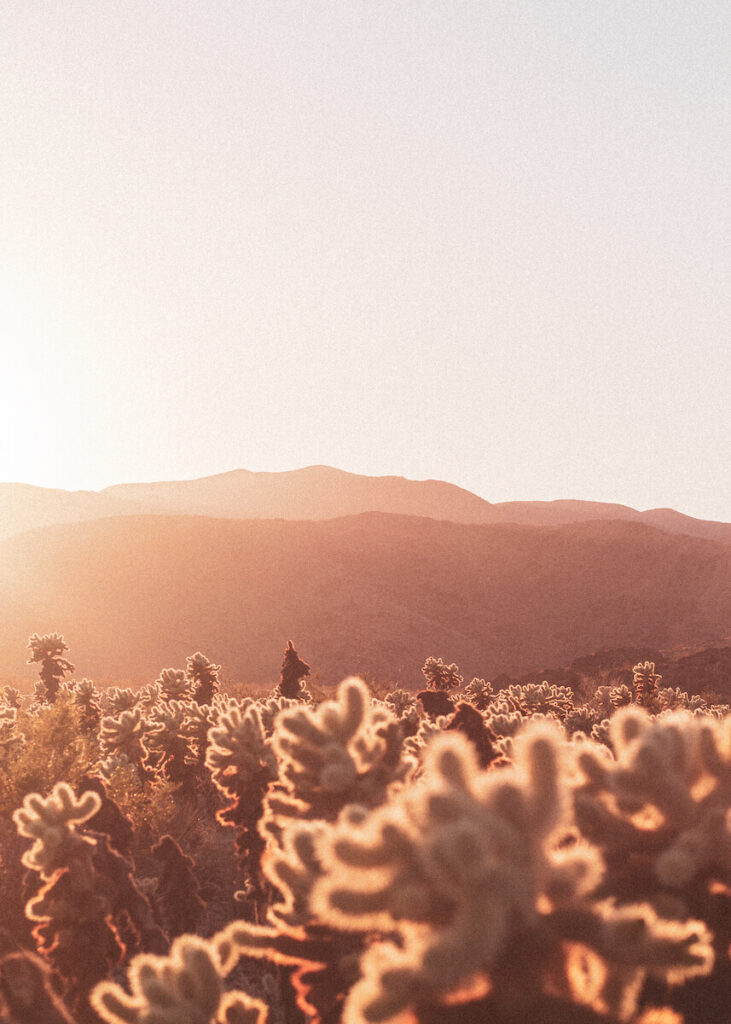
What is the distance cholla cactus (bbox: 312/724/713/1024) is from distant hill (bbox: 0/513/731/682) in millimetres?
51409

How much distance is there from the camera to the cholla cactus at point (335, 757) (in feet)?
11.6

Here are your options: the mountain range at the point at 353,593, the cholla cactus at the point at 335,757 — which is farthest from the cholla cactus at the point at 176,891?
the mountain range at the point at 353,593

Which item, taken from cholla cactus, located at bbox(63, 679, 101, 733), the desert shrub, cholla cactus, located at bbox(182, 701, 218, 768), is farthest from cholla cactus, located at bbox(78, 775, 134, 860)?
cholla cactus, located at bbox(63, 679, 101, 733)

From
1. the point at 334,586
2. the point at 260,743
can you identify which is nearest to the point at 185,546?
the point at 334,586

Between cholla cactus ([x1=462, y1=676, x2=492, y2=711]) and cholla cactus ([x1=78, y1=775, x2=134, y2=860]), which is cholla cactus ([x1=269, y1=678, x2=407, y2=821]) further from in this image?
cholla cactus ([x1=462, y1=676, x2=492, y2=711])

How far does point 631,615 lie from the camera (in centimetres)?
6531

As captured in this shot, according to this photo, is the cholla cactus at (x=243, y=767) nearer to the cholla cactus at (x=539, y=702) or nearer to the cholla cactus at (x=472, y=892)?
the cholla cactus at (x=472, y=892)

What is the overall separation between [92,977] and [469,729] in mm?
3161

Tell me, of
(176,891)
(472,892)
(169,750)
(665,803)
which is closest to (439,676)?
(169,750)

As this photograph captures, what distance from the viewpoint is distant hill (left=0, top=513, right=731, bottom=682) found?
59906mm

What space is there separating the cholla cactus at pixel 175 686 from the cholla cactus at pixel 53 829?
1394 centimetres

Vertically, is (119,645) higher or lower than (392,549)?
lower

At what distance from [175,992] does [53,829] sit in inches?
91.3

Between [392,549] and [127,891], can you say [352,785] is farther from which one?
[392,549]
